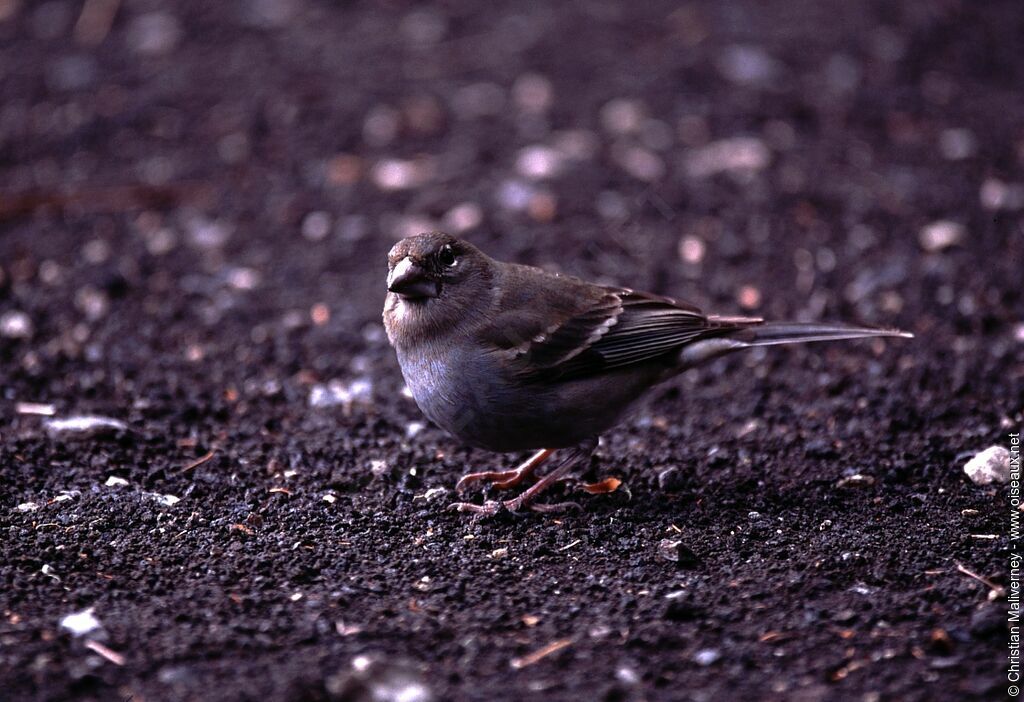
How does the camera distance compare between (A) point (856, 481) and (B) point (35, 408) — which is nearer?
(A) point (856, 481)

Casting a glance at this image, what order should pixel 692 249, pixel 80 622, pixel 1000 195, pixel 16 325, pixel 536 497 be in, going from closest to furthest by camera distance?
pixel 80 622
pixel 536 497
pixel 16 325
pixel 692 249
pixel 1000 195

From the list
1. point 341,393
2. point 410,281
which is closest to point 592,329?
point 410,281

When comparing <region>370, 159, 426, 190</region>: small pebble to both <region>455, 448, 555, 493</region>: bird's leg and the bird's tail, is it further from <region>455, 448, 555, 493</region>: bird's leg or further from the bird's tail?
the bird's tail

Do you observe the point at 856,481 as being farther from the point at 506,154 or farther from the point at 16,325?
the point at 16,325

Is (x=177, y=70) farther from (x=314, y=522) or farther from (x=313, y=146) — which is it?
(x=314, y=522)

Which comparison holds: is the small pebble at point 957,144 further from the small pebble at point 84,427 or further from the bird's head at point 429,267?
the small pebble at point 84,427

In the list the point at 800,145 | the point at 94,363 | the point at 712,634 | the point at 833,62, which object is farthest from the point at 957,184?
the point at 94,363

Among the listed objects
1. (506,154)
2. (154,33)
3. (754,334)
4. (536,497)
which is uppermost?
(154,33)

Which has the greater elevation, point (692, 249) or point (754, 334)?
point (692, 249)

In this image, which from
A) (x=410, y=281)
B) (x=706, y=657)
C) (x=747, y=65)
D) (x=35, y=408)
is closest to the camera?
(x=706, y=657)
